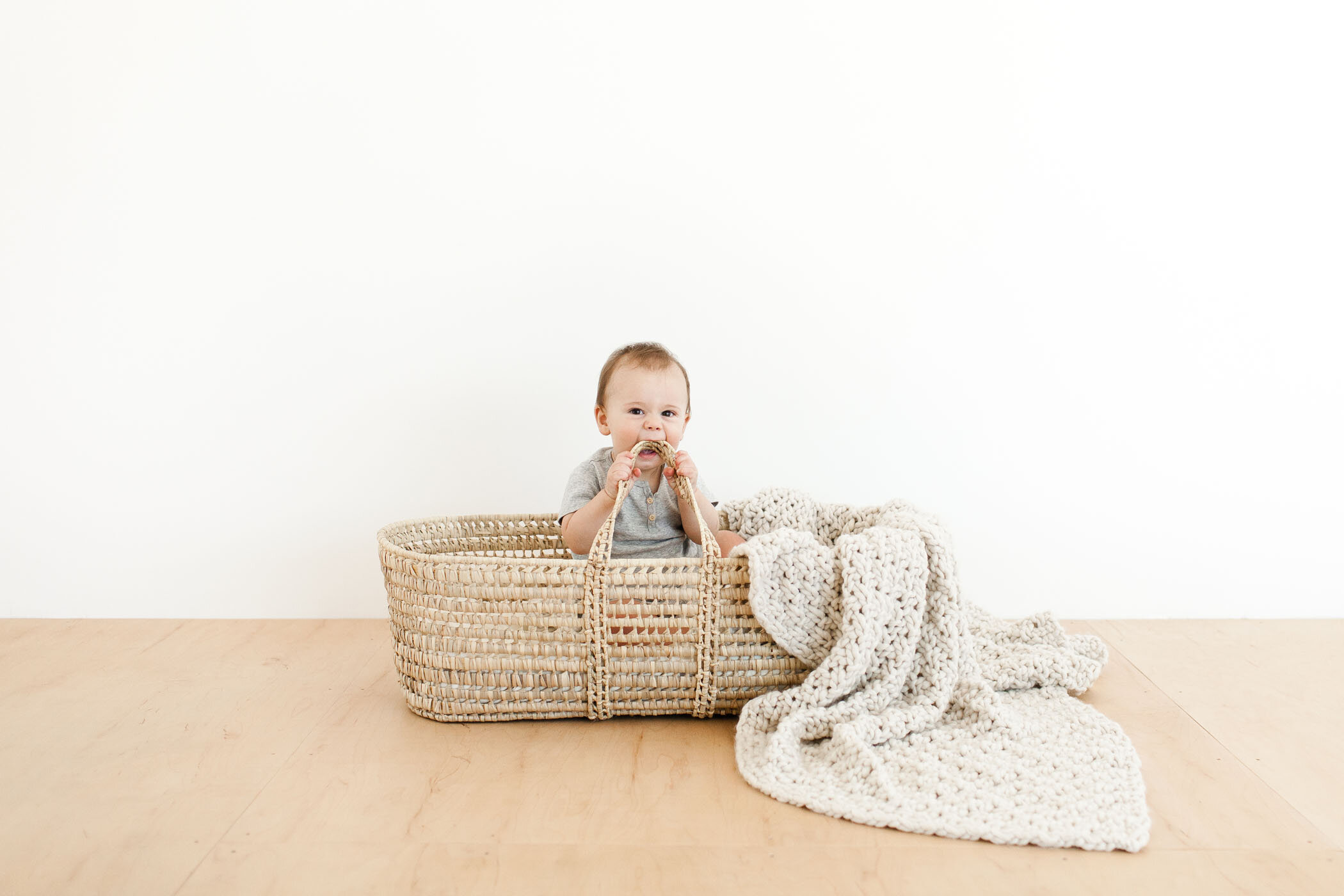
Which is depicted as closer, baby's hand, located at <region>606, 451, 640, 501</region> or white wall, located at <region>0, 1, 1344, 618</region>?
baby's hand, located at <region>606, 451, 640, 501</region>

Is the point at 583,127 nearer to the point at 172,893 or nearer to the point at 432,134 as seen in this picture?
the point at 432,134

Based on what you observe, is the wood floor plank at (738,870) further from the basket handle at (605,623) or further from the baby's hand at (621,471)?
the baby's hand at (621,471)

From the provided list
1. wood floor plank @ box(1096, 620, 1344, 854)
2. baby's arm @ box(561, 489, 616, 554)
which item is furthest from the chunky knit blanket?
baby's arm @ box(561, 489, 616, 554)

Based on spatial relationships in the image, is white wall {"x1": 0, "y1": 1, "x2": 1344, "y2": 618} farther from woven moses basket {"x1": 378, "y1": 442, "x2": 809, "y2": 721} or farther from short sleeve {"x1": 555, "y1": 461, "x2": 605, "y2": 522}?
woven moses basket {"x1": 378, "y1": 442, "x2": 809, "y2": 721}

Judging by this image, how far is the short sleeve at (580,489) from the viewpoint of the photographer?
5.63 feet

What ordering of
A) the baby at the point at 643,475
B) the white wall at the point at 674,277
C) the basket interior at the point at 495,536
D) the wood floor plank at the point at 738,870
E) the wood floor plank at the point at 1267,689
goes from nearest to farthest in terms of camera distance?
1. the wood floor plank at the point at 738,870
2. the wood floor plank at the point at 1267,689
3. the baby at the point at 643,475
4. the basket interior at the point at 495,536
5. the white wall at the point at 674,277

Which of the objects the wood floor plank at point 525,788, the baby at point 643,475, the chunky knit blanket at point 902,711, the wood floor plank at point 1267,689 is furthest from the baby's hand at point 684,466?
the wood floor plank at point 1267,689

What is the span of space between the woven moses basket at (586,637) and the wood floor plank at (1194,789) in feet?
1.61

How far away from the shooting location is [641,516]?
5.78ft

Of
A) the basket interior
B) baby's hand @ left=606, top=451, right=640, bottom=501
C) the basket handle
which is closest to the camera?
the basket handle

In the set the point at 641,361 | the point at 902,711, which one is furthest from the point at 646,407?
the point at 902,711

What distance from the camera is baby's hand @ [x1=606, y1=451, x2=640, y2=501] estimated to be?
1.52 metres

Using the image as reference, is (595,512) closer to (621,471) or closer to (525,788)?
(621,471)

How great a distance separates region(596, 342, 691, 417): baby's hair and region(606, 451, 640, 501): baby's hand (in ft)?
0.71
